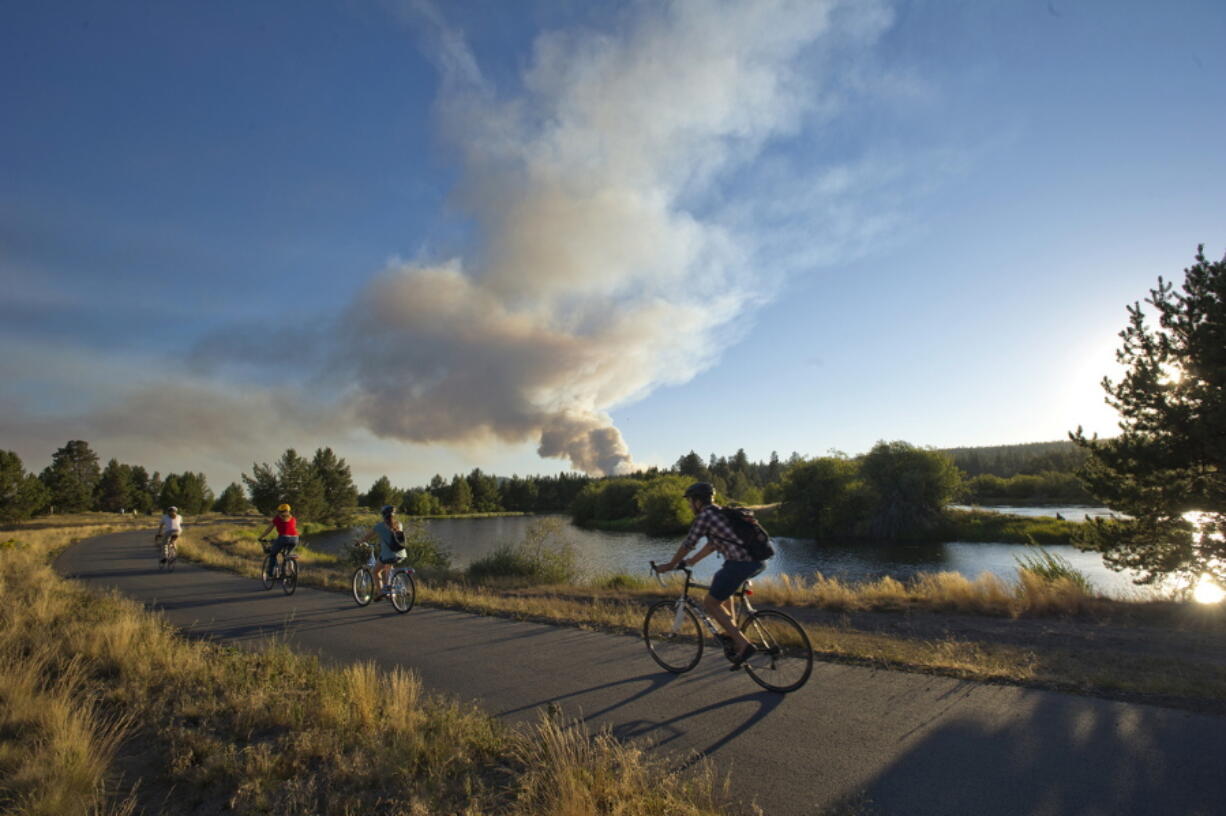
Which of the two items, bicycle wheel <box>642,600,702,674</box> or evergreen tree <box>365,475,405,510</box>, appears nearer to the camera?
bicycle wheel <box>642,600,702,674</box>

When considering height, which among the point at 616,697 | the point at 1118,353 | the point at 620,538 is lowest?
the point at 620,538

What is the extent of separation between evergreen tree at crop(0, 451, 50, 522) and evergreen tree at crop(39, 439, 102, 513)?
9.17m

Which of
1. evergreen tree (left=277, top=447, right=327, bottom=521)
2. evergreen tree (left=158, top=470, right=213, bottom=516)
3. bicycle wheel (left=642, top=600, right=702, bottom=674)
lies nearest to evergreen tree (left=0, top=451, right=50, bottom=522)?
evergreen tree (left=277, top=447, right=327, bottom=521)

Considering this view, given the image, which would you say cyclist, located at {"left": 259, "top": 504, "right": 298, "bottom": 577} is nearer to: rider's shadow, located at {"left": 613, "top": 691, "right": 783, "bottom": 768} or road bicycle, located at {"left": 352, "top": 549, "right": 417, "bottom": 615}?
road bicycle, located at {"left": 352, "top": 549, "right": 417, "bottom": 615}

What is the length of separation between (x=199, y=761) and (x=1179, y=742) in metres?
7.48

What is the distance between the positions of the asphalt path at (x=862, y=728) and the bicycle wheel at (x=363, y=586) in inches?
137

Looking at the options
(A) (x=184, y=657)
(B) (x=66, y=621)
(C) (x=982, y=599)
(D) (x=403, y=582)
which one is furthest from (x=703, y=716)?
(C) (x=982, y=599)

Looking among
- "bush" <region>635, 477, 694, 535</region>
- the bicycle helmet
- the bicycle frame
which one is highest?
Result: the bicycle helmet

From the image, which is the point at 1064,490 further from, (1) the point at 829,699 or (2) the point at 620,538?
(1) the point at 829,699

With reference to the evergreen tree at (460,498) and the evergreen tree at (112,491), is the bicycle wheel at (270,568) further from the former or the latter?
the evergreen tree at (460,498)

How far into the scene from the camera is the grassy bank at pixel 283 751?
3.71 metres

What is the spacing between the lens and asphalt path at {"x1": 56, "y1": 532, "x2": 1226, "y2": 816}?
11.9 ft

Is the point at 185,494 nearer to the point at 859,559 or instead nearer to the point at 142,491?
the point at 142,491

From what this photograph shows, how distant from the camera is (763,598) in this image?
15.5m
